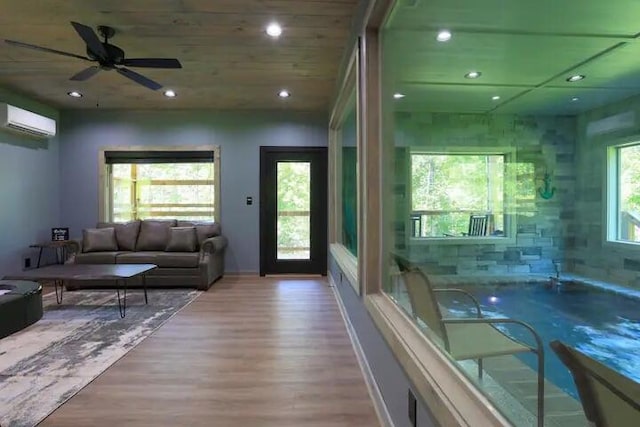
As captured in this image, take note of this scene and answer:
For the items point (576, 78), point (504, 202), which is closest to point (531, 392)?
point (576, 78)

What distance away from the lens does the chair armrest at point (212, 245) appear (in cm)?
531

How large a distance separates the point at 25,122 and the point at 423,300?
5648 mm

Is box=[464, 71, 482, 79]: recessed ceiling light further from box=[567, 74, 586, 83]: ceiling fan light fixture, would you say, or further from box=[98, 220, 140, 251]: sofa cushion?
box=[98, 220, 140, 251]: sofa cushion

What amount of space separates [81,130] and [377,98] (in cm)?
563

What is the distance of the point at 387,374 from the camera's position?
1.95 metres

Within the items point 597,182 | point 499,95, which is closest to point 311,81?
point 499,95

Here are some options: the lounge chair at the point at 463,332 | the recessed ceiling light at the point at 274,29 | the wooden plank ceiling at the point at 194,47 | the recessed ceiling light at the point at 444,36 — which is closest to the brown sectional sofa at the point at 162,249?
the wooden plank ceiling at the point at 194,47

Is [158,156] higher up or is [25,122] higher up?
[25,122]

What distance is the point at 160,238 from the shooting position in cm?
565

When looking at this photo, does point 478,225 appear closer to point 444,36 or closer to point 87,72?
point 444,36

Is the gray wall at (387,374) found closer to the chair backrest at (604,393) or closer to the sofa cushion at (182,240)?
the chair backrest at (604,393)

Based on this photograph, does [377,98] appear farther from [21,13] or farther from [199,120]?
[199,120]

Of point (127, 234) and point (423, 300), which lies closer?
point (423, 300)

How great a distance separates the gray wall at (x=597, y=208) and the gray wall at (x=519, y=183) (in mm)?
192
